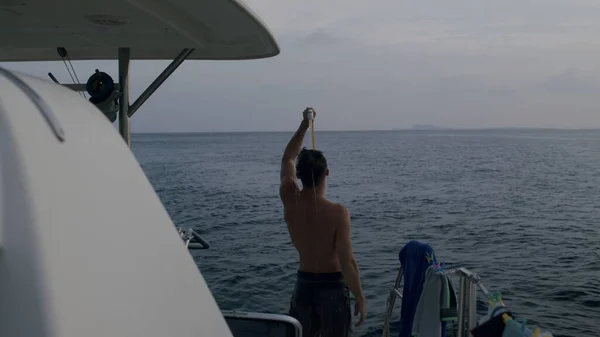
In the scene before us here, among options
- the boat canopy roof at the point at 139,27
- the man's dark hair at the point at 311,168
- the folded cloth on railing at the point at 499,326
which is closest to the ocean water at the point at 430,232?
the man's dark hair at the point at 311,168

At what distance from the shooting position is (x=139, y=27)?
288 centimetres

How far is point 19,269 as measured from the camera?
3.30 ft

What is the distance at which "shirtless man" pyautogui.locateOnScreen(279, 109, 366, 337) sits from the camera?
404 centimetres

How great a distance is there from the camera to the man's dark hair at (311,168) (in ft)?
13.1

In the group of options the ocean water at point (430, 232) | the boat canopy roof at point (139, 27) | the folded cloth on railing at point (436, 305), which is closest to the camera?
the boat canopy roof at point (139, 27)

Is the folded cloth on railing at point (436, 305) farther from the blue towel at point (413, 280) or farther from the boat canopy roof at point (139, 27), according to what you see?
the boat canopy roof at point (139, 27)

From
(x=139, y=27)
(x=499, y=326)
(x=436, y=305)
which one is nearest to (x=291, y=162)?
(x=436, y=305)

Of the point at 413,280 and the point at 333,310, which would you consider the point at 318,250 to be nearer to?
the point at 333,310

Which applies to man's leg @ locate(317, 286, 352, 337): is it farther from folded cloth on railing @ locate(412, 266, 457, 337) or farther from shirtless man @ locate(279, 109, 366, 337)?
folded cloth on railing @ locate(412, 266, 457, 337)

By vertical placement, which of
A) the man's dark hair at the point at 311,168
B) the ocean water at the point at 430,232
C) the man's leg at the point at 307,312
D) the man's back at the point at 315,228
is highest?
the man's dark hair at the point at 311,168

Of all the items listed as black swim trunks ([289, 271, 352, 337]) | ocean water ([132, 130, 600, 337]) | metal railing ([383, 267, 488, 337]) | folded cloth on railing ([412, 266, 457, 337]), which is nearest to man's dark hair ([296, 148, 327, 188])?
black swim trunks ([289, 271, 352, 337])

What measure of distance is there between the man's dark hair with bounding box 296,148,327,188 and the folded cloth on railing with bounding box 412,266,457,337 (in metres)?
0.94

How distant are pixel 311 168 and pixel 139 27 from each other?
155 cm

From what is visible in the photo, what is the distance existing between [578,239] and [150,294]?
19945mm
